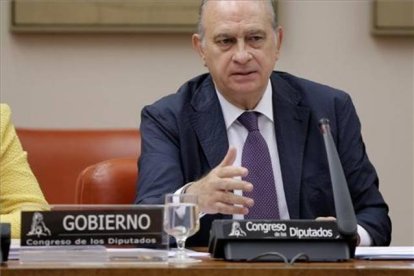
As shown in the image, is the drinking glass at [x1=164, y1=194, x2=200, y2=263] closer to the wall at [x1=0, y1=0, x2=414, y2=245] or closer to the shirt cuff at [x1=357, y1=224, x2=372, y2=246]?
the shirt cuff at [x1=357, y1=224, x2=372, y2=246]

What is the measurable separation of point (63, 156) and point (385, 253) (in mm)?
1615

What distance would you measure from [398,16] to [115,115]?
1206mm

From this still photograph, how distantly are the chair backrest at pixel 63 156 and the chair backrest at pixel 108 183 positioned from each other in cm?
26

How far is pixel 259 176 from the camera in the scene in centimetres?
323

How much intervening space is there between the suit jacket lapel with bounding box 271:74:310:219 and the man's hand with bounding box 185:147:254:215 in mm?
473

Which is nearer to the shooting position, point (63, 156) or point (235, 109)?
point (235, 109)

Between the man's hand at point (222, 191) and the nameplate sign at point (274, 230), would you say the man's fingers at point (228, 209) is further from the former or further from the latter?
the nameplate sign at point (274, 230)

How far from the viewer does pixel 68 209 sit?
2.17m

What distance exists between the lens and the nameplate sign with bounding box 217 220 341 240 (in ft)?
7.36

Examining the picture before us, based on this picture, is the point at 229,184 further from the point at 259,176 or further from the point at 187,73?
the point at 187,73

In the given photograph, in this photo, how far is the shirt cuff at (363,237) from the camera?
Result: 308cm

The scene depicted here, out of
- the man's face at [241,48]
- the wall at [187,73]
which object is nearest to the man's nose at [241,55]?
the man's face at [241,48]
